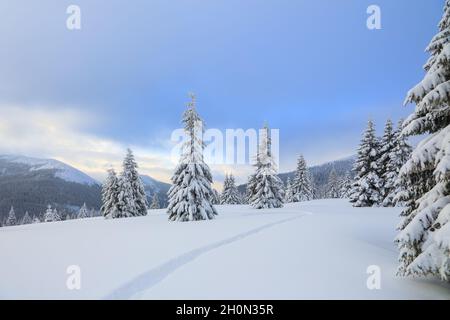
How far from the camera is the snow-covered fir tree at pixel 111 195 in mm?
37688

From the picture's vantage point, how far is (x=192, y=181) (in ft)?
78.7

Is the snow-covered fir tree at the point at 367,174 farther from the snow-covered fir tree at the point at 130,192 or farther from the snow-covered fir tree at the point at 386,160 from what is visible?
the snow-covered fir tree at the point at 130,192

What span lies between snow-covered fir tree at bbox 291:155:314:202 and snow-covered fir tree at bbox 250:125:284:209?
58.7 feet

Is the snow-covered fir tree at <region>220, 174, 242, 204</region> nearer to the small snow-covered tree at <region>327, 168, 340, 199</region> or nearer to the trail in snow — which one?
the small snow-covered tree at <region>327, 168, 340, 199</region>

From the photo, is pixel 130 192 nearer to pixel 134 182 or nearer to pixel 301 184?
pixel 134 182

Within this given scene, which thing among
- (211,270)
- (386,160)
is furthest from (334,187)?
(211,270)

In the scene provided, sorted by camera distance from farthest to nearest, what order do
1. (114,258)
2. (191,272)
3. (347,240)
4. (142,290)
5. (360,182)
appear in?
(360,182), (347,240), (114,258), (191,272), (142,290)

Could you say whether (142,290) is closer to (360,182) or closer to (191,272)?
(191,272)

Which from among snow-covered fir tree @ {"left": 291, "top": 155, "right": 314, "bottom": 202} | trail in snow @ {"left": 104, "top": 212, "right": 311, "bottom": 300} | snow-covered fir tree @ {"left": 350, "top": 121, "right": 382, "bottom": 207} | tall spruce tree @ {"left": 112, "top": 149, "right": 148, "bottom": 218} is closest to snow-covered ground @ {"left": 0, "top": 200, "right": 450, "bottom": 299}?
trail in snow @ {"left": 104, "top": 212, "right": 311, "bottom": 300}

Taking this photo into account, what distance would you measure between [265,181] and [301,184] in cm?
2318

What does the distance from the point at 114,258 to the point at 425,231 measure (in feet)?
30.5
